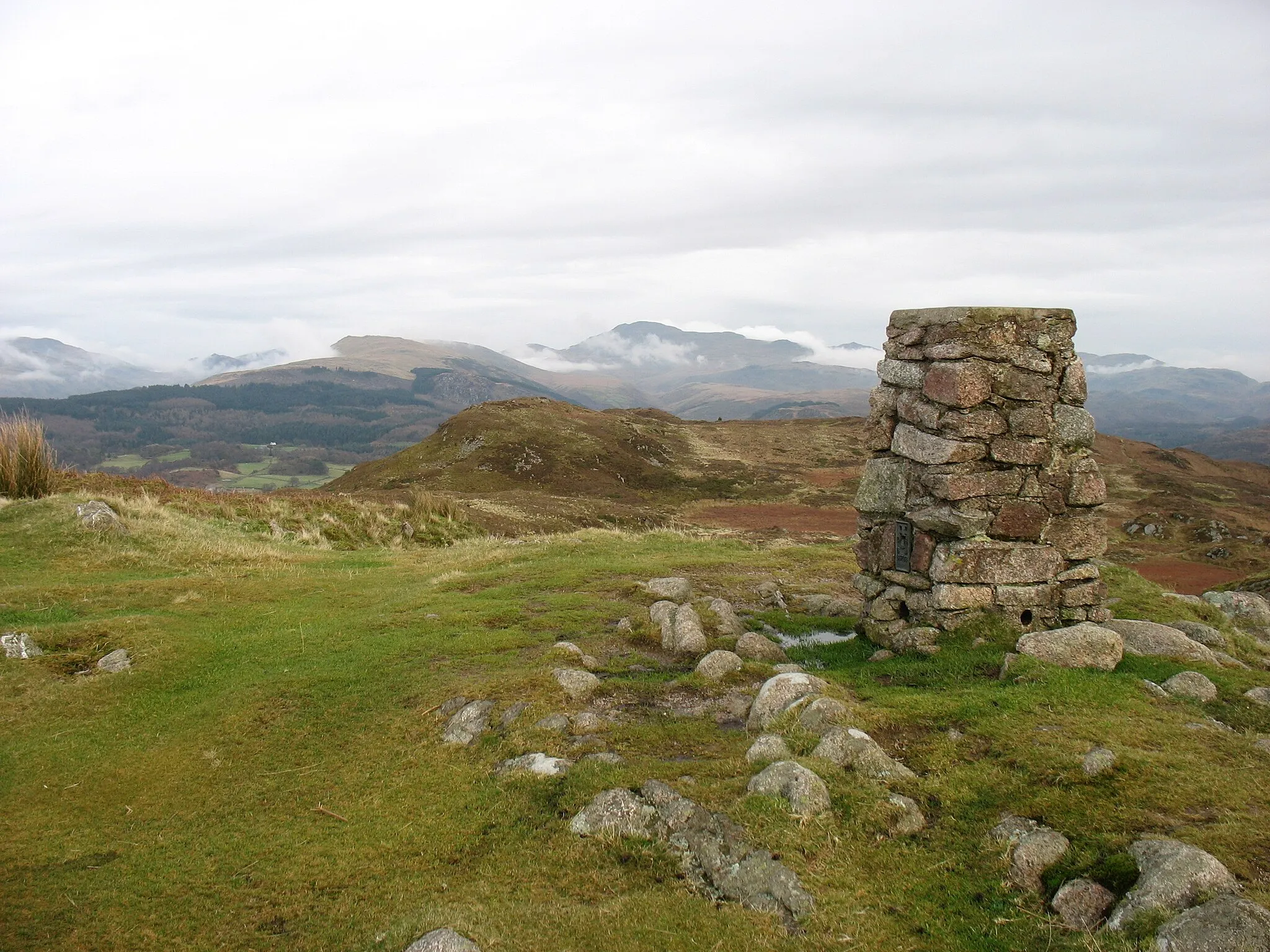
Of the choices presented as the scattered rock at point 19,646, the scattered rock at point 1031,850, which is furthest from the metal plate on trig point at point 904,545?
the scattered rock at point 19,646

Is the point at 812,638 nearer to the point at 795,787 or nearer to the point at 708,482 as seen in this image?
the point at 795,787

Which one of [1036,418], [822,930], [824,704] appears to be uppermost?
[1036,418]

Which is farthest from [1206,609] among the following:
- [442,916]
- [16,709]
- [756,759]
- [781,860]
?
[16,709]

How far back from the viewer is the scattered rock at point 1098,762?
7.72 meters

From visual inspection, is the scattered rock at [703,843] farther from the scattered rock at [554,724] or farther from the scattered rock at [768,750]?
the scattered rock at [554,724]

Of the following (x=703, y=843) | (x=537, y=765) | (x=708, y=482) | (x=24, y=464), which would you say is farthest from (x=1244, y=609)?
(x=708, y=482)

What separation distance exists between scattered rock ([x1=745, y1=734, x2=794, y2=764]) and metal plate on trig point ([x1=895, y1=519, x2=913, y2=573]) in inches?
223

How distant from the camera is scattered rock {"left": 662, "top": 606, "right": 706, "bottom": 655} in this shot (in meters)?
13.7

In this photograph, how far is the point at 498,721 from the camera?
1040 cm

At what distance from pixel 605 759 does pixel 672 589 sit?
8.11 m

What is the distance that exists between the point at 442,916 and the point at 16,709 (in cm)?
819

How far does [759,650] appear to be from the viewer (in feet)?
43.2

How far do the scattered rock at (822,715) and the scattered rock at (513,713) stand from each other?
3.77 metres

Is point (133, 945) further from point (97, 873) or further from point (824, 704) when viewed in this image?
point (824, 704)
